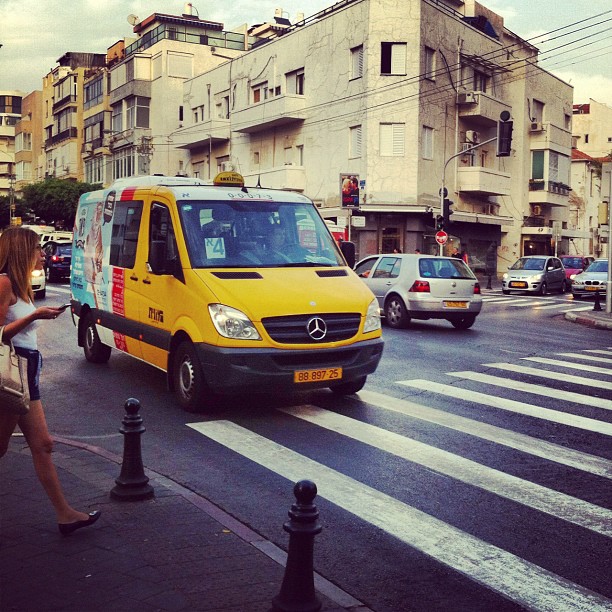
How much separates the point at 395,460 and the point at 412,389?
11.2 feet

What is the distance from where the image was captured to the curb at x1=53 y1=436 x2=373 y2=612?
4.00 metres

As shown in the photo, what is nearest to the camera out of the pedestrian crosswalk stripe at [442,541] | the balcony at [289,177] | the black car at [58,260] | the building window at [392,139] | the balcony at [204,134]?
the pedestrian crosswalk stripe at [442,541]

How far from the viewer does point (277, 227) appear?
947cm

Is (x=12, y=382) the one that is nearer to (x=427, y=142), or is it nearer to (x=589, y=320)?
(x=589, y=320)

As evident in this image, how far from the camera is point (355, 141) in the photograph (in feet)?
128

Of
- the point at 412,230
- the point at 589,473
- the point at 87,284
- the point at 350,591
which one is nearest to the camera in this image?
the point at 350,591

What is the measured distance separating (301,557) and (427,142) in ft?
123

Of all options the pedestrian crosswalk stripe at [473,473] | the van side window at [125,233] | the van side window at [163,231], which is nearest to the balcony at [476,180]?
the van side window at [125,233]

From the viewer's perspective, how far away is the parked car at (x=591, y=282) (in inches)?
1235

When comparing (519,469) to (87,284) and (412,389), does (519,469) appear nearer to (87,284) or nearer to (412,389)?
(412,389)

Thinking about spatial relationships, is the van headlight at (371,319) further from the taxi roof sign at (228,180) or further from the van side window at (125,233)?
the van side window at (125,233)

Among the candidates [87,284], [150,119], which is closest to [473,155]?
[150,119]

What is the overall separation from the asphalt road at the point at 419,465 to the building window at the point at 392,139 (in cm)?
2691

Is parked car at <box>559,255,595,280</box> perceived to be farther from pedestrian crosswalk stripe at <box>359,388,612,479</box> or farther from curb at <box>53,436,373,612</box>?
curb at <box>53,436,373,612</box>
